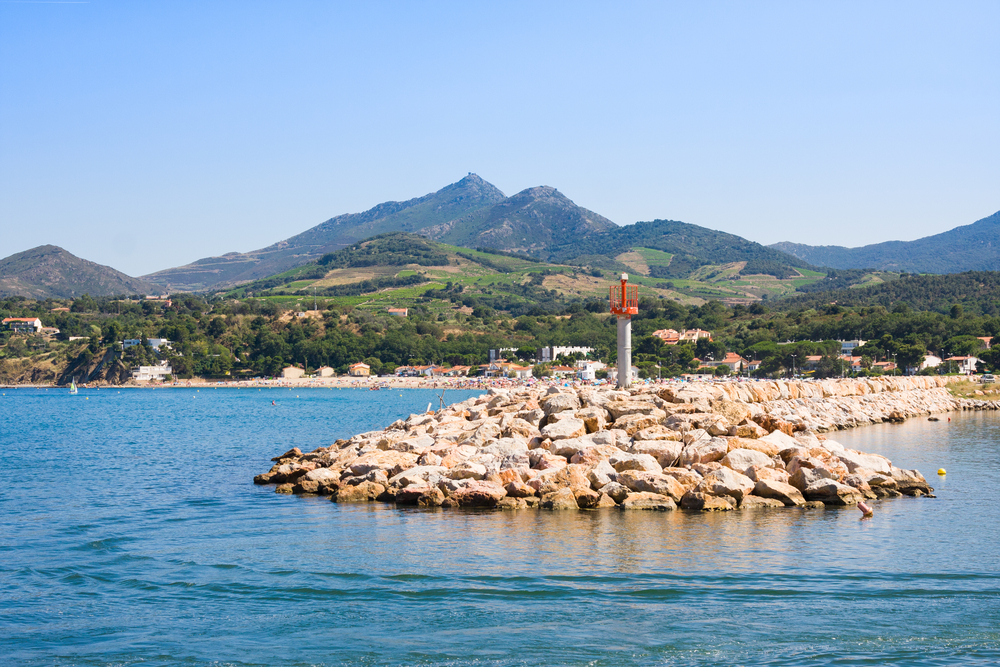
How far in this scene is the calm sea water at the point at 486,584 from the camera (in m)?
9.83

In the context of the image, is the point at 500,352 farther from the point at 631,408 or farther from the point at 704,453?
the point at 704,453

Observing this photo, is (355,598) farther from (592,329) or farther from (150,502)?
(592,329)

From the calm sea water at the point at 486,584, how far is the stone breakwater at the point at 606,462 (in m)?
0.87

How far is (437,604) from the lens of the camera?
1140 centimetres

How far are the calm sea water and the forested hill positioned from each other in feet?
320

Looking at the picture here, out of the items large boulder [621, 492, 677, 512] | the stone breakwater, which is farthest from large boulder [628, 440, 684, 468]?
large boulder [621, 492, 677, 512]

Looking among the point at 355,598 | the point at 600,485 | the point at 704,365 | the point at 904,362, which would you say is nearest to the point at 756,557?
the point at 600,485

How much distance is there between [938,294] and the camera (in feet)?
408

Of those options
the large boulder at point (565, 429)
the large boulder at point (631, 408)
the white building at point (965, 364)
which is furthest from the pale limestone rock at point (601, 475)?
the white building at point (965, 364)

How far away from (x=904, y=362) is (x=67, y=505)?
76.1 metres

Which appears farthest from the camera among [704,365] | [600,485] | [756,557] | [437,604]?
[704,365]

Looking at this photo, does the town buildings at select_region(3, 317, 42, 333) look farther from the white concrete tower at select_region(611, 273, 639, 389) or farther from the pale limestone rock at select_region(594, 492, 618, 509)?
the pale limestone rock at select_region(594, 492, 618, 509)

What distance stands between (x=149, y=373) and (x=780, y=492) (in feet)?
395

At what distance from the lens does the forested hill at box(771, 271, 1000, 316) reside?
11206 cm
